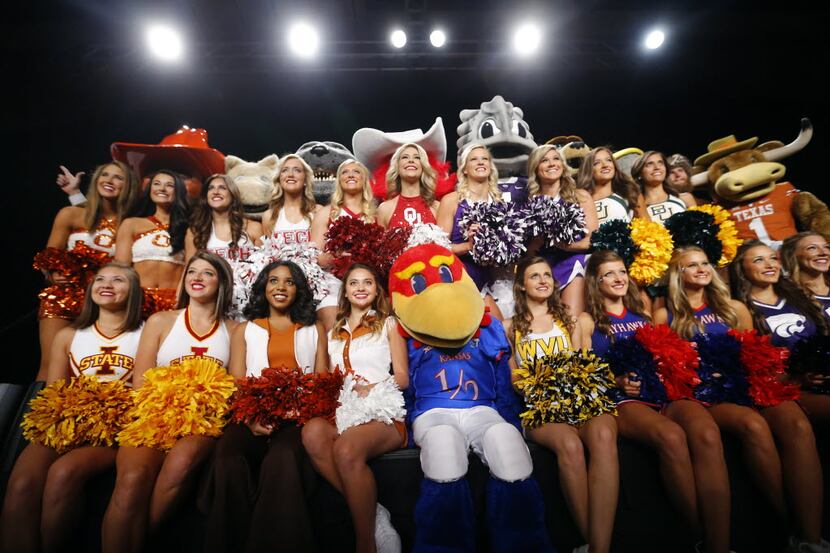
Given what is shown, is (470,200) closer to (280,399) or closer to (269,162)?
(280,399)

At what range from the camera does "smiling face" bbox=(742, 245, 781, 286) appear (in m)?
3.00

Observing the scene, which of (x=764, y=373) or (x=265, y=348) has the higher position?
(x=265, y=348)

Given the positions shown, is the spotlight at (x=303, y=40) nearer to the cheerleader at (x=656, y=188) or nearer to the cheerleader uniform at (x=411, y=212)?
the cheerleader uniform at (x=411, y=212)

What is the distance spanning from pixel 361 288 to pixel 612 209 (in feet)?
8.17

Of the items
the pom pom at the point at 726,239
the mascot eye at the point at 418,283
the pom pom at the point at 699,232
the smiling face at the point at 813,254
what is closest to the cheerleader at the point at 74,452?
the mascot eye at the point at 418,283

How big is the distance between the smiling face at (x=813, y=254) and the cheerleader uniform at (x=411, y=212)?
3089 millimetres

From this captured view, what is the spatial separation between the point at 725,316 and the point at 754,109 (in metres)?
5.95

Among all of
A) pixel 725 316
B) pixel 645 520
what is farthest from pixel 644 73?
pixel 645 520

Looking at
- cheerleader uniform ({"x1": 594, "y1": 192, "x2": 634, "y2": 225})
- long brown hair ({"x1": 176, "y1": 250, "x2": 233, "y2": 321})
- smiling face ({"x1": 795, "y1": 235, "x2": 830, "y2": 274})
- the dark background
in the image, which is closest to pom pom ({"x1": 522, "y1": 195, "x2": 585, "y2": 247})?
cheerleader uniform ({"x1": 594, "y1": 192, "x2": 634, "y2": 225})

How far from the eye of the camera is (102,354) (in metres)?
2.41

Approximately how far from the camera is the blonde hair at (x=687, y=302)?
272cm

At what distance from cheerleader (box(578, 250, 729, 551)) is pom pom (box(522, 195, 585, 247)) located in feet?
1.71

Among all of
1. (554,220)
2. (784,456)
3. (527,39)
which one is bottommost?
(784,456)

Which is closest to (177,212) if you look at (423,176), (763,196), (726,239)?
(423,176)
